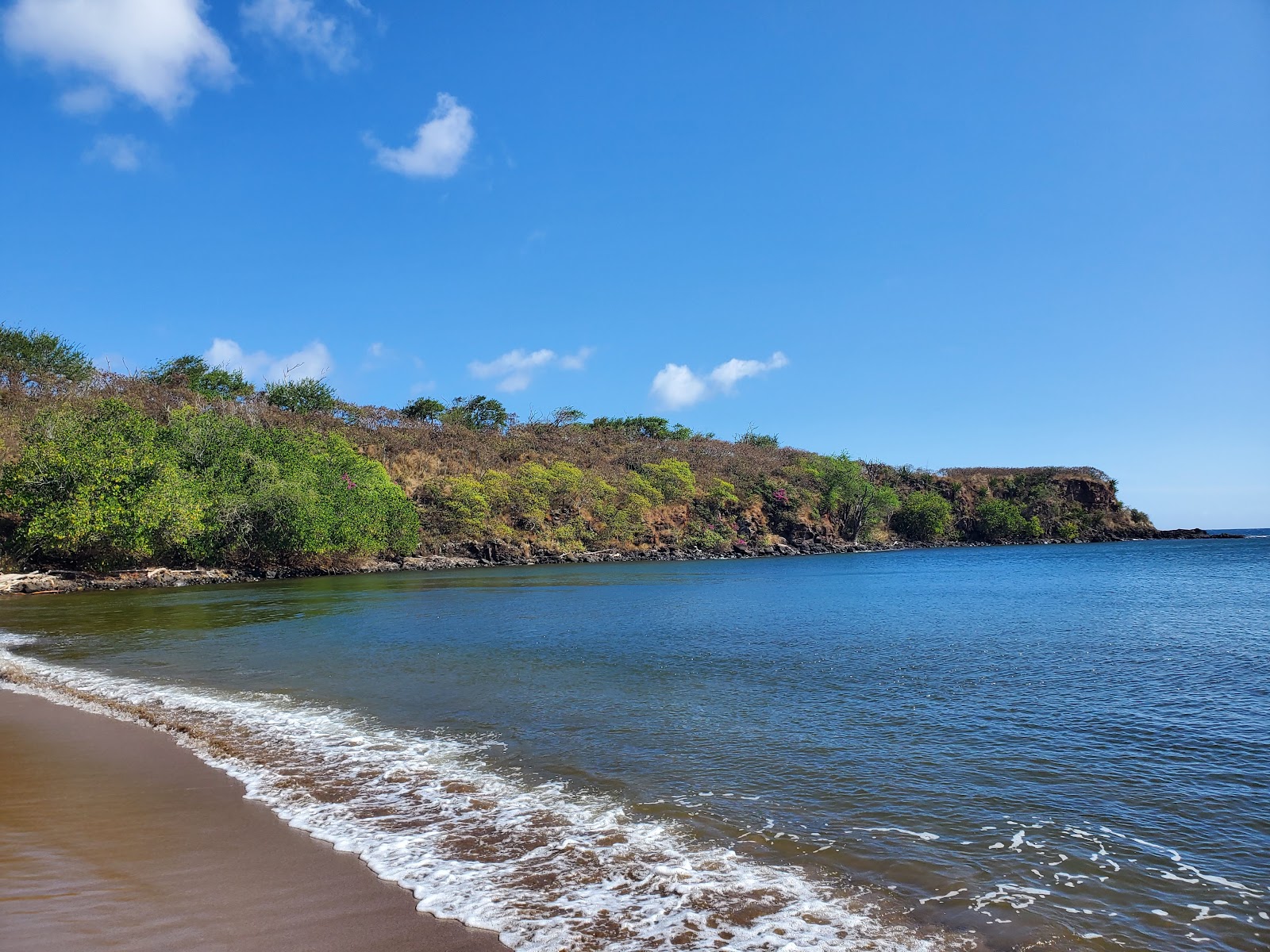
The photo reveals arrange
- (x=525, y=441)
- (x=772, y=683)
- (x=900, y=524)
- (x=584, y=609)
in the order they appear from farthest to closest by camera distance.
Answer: (x=900, y=524)
(x=525, y=441)
(x=584, y=609)
(x=772, y=683)

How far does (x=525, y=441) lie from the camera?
76812mm

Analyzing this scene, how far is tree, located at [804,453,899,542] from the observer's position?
8906 cm

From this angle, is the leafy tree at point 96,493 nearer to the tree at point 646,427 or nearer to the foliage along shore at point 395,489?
the foliage along shore at point 395,489

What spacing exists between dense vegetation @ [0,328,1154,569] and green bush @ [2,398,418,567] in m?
0.11

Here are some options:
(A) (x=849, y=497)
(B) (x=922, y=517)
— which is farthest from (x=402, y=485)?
(B) (x=922, y=517)

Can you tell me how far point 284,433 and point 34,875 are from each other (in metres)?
49.7

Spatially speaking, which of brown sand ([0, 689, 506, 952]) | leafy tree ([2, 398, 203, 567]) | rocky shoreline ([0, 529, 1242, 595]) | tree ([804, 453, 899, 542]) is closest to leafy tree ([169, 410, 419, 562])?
rocky shoreline ([0, 529, 1242, 595])

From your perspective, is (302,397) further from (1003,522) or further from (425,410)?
(1003,522)

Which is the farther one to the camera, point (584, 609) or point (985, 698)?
point (584, 609)

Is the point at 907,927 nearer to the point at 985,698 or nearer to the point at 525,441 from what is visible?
the point at 985,698

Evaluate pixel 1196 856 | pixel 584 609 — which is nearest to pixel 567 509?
pixel 584 609

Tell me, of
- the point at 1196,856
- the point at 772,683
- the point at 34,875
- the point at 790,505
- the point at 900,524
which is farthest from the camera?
the point at 900,524

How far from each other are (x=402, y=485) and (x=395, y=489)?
31.0ft

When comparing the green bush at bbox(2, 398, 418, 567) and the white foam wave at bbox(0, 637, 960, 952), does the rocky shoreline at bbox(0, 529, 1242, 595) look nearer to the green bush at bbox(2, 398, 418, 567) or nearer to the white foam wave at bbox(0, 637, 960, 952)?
the green bush at bbox(2, 398, 418, 567)
